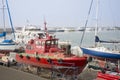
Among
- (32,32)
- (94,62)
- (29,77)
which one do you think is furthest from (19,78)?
(32,32)

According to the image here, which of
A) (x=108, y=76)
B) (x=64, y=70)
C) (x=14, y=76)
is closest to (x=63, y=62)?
(x=64, y=70)

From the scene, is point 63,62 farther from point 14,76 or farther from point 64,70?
point 14,76

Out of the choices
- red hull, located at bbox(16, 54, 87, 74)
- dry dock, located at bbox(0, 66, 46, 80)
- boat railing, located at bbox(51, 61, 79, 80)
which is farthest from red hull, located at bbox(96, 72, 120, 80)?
dry dock, located at bbox(0, 66, 46, 80)

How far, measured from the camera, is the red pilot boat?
18953mm

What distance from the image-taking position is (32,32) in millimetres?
42562

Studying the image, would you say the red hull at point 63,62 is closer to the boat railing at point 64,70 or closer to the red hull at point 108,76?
the boat railing at point 64,70

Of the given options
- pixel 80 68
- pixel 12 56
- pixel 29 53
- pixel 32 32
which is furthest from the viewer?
pixel 32 32

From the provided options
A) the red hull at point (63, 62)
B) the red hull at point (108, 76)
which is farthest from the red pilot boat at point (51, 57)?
the red hull at point (108, 76)

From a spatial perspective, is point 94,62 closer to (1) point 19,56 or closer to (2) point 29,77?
(1) point 19,56

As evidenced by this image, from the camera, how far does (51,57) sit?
19922 mm

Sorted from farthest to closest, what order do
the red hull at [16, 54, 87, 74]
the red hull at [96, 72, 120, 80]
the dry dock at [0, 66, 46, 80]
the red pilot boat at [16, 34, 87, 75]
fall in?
the red pilot boat at [16, 34, 87, 75] < the red hull at [16, 54, 87, 74] < the dry dock at [0, 66, 46, 80] < the red hull at [96, 72, 120, 80]

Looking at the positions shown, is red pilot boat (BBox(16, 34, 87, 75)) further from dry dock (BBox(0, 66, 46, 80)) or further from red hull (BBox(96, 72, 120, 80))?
red hull (BBox(96, 72, 120, 80))

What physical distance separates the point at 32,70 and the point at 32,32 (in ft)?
67.8

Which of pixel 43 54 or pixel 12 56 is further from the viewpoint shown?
pixel 12 56
